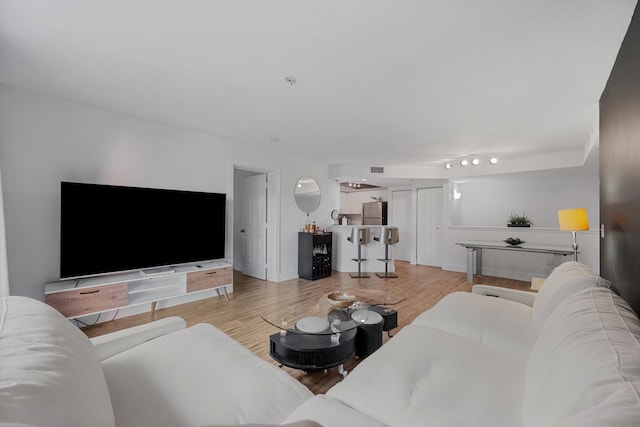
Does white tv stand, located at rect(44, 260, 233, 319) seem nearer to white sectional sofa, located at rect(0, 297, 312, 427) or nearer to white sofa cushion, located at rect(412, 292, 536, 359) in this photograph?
white sectional sofa, located at rect(0, 297, 312, 427)

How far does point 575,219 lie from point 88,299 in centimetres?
535

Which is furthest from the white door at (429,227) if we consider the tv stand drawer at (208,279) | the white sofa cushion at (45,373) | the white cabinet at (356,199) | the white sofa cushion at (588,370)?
the white sofa cushion at (45,373)

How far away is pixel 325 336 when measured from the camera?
2.11m

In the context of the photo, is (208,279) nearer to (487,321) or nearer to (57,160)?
(57,160)

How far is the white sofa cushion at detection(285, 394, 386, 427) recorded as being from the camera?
99cm

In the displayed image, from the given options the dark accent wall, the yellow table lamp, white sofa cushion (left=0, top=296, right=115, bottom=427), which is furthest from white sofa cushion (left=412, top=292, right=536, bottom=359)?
white sofa cushion (left=0, top=296, right=115, bottom=427)

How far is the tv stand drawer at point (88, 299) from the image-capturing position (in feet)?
8.39

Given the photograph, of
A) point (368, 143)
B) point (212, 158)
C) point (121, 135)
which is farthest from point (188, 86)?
point (368, 143)

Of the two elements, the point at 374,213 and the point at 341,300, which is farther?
the point at 374,213

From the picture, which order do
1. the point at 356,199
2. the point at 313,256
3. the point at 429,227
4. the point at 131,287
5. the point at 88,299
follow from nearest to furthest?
the point at 88,299 → the point at 131,287 → the point at 313,256 → the point at 429,227 → the point at 356,199

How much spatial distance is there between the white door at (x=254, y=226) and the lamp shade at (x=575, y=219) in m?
4.51

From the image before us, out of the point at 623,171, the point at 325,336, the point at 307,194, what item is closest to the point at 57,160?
the point at 325,336

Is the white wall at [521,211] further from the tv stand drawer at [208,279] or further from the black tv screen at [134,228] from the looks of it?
the black tv screen at [134,228]

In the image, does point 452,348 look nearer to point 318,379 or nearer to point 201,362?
point 318,379
